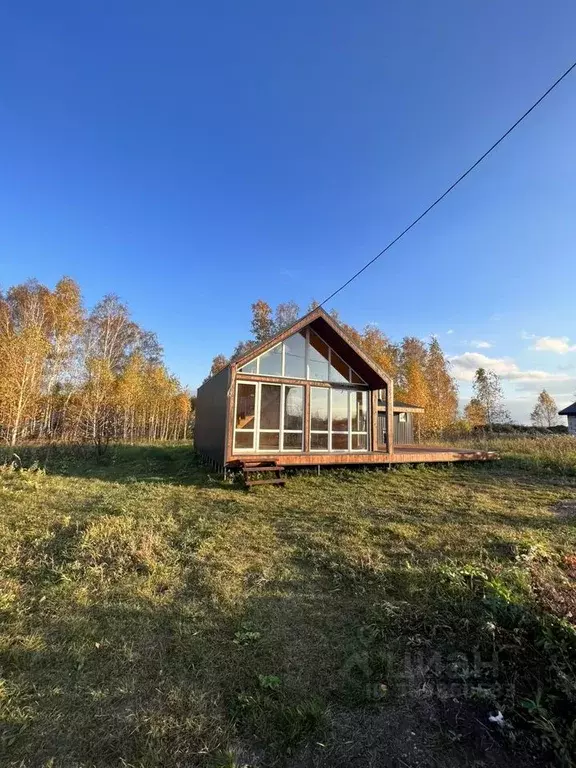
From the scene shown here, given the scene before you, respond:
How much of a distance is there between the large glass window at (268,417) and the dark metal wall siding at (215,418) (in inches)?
17.1

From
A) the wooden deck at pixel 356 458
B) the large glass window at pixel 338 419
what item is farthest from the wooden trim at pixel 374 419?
the wooden deck at pixel 356 458

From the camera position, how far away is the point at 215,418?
11.3 m

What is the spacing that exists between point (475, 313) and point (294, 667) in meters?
11.6

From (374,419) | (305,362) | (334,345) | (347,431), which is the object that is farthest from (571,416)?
(305,362)

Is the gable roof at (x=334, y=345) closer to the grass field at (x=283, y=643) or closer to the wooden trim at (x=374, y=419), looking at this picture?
the wooden trim at (x=374, y=419)

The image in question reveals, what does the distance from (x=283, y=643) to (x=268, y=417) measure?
317 inches

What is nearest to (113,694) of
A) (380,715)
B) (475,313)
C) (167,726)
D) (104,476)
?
(167,726)

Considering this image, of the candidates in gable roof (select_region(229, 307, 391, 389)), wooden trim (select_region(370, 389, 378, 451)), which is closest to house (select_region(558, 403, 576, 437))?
wooden trim (select_region(370, 389, 378, 451))

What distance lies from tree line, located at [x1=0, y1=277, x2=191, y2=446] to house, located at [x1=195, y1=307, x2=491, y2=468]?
7.77m

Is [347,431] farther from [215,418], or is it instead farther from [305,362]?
[215,418]

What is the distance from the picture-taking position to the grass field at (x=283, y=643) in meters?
1.99

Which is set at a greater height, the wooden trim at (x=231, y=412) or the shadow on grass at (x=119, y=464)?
the wooden trim at (x=231, y=412)

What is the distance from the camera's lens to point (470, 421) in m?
31.7

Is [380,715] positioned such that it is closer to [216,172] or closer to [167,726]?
[167,726]
